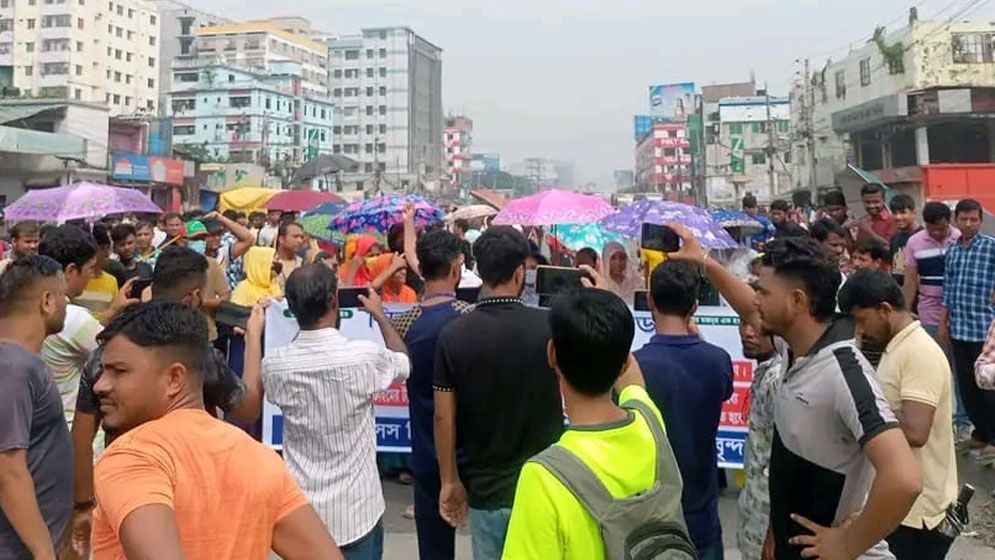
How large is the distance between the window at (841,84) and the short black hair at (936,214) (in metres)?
40.5

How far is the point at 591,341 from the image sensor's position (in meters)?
1.80

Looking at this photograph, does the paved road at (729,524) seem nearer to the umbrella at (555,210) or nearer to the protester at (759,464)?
the protester at (759,464)

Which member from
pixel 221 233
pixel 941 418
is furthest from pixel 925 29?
pixel 941 418

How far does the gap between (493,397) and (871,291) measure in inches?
58.4

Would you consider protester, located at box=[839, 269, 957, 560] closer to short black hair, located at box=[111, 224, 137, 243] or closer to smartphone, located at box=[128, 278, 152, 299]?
smartphone, located at box=[128, 278, 152, 299]

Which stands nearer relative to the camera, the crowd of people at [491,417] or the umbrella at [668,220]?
the crowd of people at [491,417]

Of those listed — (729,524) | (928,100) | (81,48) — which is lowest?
(729,524)

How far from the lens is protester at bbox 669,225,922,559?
6.49 feet

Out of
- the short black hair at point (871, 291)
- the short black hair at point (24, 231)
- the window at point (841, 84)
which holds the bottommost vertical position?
the short black hair at point (871, 291)

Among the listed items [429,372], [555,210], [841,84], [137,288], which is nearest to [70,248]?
[137,288]

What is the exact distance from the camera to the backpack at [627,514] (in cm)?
159

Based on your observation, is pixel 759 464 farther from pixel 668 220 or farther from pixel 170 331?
pixel 668 220

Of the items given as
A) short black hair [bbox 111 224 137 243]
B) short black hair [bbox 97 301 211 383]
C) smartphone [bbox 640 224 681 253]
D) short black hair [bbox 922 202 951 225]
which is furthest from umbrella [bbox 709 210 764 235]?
short black hair [bbox 97 301 211 383]

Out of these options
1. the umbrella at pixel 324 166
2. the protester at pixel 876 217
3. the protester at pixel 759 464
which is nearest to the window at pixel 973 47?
the umbrella at pixel 324 166
